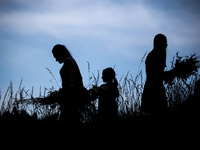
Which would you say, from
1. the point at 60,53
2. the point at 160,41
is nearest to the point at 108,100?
the point at 60,53

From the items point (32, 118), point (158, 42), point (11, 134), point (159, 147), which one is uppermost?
point (158, 42)

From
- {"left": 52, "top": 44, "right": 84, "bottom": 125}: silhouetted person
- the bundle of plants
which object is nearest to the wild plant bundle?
the bundle of plants

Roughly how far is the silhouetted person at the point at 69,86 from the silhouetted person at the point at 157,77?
0.97 metres

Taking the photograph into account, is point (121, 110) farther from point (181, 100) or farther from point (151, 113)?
point (181, 100)

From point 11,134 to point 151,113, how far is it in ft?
6.11

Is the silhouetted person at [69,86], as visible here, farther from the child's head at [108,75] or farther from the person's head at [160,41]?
the person's head at [160,41]

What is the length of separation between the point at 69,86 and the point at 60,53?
1.71ft

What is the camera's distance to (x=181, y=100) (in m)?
3.85

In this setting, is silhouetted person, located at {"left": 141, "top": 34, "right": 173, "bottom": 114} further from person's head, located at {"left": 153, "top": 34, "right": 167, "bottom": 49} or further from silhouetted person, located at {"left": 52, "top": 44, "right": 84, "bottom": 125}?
silhouetted person, located at {"left": 52, "top": 44, "right": 84, "bottom": 125}

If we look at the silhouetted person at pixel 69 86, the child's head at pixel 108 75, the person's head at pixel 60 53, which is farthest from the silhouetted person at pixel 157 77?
the person's head at pixel 60 53

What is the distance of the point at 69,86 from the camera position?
287cm

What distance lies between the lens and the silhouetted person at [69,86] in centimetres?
277

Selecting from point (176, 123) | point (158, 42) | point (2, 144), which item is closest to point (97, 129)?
point (176, 123)

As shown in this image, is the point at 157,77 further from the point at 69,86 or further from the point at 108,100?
the point at 69,86
